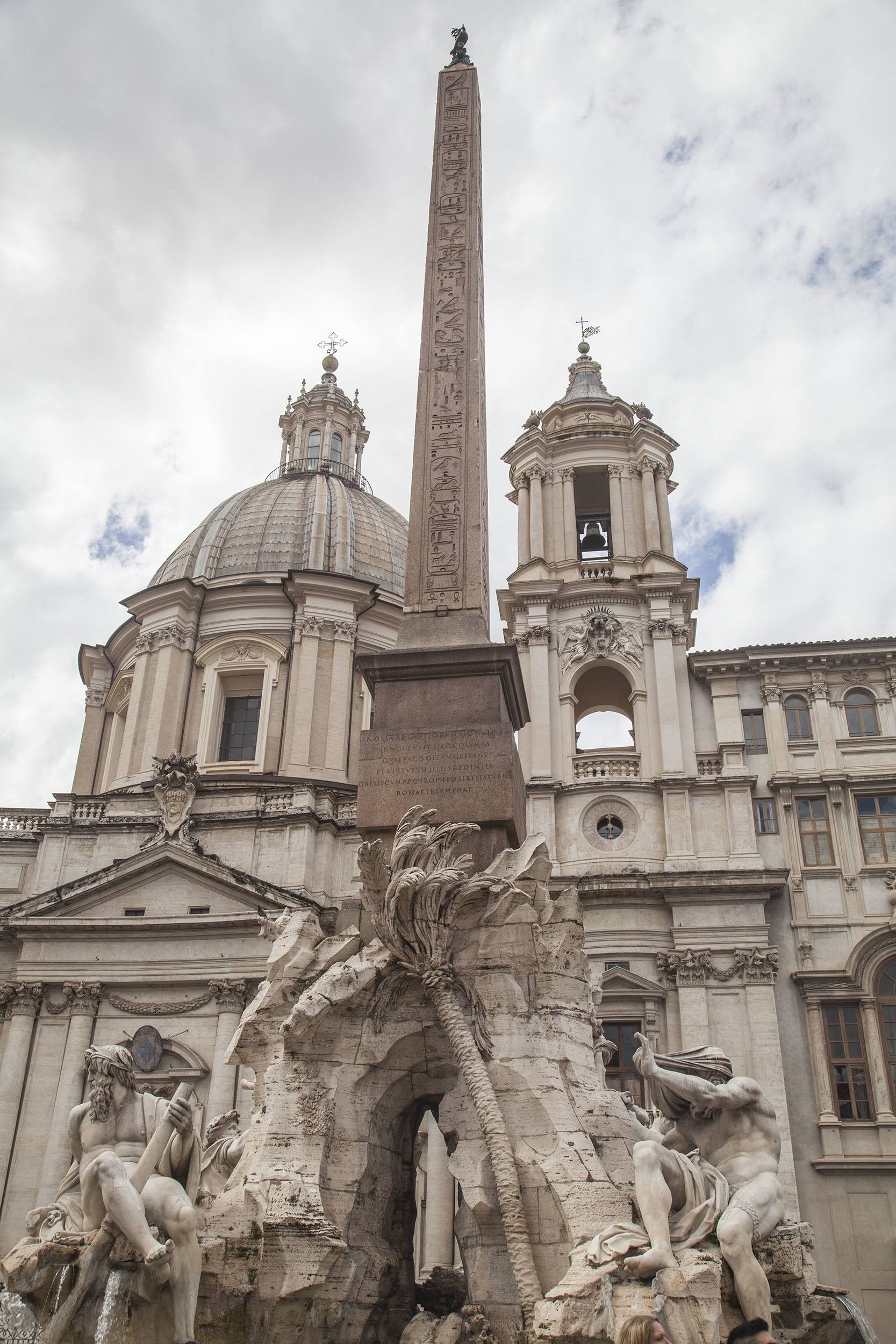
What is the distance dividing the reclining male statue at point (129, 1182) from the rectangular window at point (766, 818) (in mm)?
21161

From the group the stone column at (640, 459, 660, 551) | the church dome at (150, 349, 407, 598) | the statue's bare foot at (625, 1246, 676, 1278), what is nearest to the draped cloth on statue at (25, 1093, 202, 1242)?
the statue's bare foot at (625, 1246, 676, 1278)

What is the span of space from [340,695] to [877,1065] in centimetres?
1765

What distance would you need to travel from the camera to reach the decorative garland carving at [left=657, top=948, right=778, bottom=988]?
24.5m

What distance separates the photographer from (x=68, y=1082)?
25984 millimetres

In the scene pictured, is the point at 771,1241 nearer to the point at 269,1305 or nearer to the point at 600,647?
the point at 269,1305

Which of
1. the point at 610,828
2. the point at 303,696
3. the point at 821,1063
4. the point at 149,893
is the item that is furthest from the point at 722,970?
the point at 303,696

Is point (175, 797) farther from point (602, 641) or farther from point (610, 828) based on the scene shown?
point (602, 641)

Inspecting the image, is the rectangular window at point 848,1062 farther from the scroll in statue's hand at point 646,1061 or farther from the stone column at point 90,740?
the stone column at point 90,740

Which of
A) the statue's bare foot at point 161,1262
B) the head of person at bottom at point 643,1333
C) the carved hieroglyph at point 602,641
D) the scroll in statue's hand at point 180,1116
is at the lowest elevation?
the head of person at bottom at point 643,1333

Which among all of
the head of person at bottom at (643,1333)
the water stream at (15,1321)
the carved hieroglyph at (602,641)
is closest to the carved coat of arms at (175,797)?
the carved hieroglyph at (602,641)

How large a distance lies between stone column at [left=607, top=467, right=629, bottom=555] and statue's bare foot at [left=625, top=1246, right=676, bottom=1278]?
25078mm

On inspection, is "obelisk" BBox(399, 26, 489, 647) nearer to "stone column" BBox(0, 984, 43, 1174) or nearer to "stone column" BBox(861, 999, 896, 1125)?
"stone column" BBox(861, 999, 896, 1125)

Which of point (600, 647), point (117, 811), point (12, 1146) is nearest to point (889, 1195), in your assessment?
point (600, 647)

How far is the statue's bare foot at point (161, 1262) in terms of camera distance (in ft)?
21.0
